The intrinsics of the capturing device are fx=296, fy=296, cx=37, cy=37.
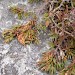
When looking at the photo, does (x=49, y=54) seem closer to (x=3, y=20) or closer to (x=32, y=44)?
(x=32, y=44)

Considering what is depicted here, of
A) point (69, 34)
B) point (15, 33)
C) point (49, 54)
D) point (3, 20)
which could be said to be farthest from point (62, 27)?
point (3, 20)

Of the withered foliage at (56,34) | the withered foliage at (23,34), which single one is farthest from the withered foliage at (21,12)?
the withered foliage at (23,34)

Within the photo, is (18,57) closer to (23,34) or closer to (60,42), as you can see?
(23,34)

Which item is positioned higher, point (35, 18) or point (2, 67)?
point (35, 18)

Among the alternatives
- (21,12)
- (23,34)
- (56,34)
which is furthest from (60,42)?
(21,12)

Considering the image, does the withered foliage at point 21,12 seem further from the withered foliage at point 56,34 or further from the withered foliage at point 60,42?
the withered foliage at point 60,42

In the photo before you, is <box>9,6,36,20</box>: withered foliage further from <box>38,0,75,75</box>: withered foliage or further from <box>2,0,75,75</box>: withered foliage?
<box>38,0,75,75</box>: withered foliage

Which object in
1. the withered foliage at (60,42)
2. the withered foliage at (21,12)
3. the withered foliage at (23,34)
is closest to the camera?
the withered foliage at (60,42)

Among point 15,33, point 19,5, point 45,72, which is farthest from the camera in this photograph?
point 19,5

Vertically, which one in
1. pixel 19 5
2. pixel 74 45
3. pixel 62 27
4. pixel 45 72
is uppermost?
pixel 19 5
